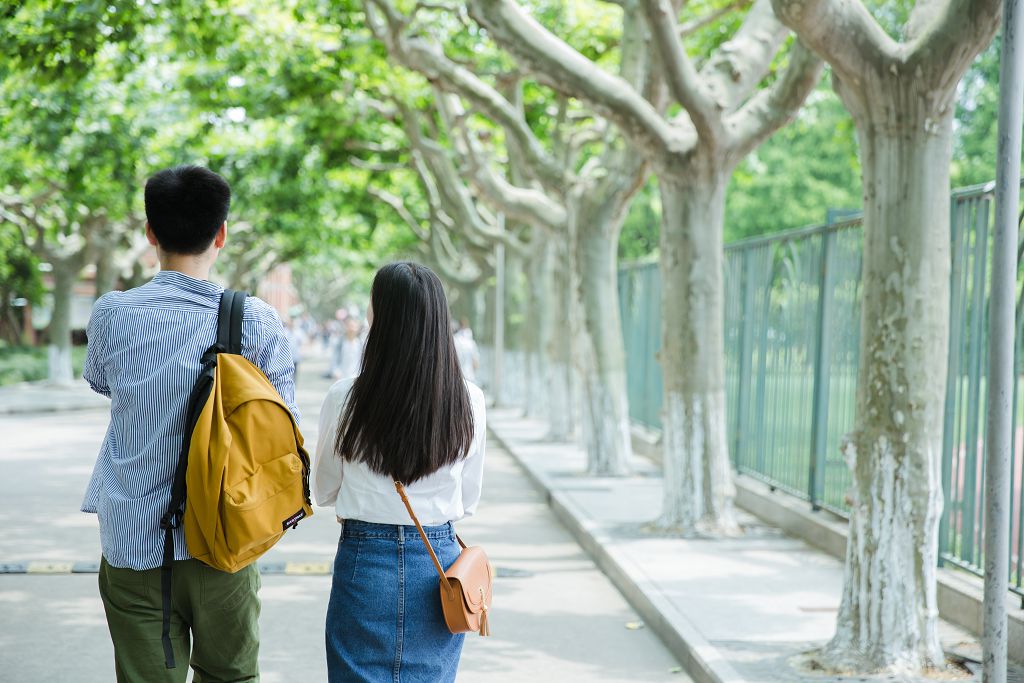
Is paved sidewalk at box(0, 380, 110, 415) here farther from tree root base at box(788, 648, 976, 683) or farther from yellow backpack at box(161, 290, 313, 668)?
yellow backpack at box(161, 290, 313, 668)

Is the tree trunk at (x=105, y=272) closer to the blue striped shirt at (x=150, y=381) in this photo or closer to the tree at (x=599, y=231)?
the tree at (x=599, y=231)

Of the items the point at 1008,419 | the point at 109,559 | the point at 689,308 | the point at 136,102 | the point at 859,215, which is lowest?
the point at 109,559

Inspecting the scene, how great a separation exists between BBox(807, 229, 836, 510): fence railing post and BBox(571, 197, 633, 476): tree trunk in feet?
13.2

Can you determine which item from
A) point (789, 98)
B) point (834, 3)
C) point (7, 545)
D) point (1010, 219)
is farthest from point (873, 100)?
point (7, 545)

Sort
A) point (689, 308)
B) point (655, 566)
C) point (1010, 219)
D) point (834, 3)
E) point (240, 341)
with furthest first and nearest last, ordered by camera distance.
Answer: point (689, 308) < point (655, 566) < point (834, 3) < point (1010, 219) < point (240, 341)

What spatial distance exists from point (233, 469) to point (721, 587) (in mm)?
5330

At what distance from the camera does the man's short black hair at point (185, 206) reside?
326cm

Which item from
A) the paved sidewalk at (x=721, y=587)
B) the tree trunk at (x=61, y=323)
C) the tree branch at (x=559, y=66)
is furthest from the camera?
the tree trunk at (x=61, y=323)

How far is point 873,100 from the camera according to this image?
5.81 m

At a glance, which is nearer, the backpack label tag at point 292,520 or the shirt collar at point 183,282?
the backpack label tag at point 292,520

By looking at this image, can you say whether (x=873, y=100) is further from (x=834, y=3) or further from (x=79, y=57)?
(x=79, y=57)

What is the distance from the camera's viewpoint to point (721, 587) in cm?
779

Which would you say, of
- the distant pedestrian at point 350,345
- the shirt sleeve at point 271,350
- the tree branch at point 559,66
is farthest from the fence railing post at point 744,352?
the distant pedestrian at point 350,345

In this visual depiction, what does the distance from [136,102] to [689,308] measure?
58.0 ft
